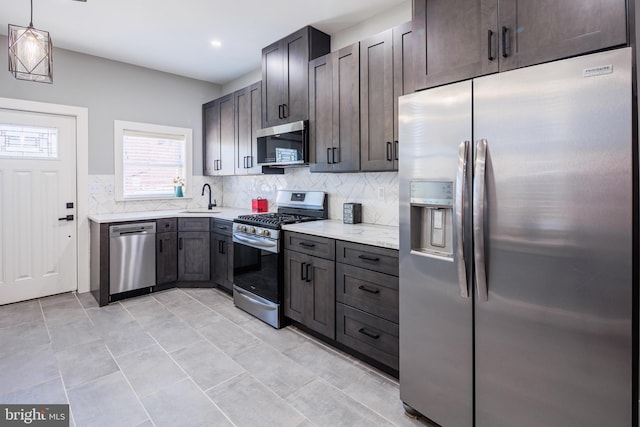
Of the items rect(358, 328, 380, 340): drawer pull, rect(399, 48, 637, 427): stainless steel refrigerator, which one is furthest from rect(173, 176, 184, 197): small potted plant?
rect(399, 48, 637, 427): stainless steel refrigerator

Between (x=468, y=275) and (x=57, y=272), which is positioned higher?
(x=468, y=275)

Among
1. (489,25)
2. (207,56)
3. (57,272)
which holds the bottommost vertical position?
(57,272)

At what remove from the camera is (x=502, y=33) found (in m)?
1.51

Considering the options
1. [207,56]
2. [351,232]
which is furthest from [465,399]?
[207,56]

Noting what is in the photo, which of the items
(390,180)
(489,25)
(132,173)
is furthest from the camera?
(132,173)

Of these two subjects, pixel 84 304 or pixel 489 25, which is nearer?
pixel 489 25

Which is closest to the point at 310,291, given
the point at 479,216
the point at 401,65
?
the point at 479,216

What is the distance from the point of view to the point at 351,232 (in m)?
Result: 2.60

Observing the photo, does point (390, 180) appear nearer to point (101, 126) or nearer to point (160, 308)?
point (160, 308)

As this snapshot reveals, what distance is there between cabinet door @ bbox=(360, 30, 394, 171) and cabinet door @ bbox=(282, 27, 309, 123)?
71 centimetres

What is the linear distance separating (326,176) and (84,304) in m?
2.98

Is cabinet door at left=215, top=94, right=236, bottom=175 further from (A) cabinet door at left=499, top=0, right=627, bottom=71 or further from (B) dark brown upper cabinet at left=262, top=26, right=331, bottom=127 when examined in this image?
(A) cabinet door at left=499, top=0, right=627, bottom=71

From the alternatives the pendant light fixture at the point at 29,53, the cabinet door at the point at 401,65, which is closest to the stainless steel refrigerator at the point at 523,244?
the cabinet door at the point at 401,65

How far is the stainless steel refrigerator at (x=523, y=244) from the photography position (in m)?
1.22
